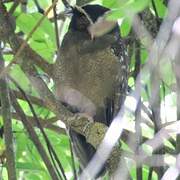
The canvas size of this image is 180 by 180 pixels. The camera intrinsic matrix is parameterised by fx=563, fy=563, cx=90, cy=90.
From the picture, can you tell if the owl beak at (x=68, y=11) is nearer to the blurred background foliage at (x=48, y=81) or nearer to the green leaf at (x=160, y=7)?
the blurred background foliage at (x=48, y=81)

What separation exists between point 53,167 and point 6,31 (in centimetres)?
54

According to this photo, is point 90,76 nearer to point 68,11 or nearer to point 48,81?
point 48,81

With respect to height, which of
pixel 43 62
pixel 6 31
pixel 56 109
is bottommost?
pixel 56 109

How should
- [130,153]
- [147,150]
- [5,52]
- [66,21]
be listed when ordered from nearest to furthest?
1. [130,153]
2. [147,150]
3. [5,52]
4. [66,21]

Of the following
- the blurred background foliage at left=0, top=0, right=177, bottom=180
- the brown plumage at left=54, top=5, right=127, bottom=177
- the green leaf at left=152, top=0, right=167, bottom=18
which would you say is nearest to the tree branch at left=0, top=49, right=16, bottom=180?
the blurred background foliage at left=0, top=0, right=177, bottom=180

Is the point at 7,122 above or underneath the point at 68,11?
underneath

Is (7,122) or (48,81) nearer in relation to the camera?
(7,122)

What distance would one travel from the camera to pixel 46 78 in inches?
103

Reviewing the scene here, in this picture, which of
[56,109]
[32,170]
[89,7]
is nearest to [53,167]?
[32,170]

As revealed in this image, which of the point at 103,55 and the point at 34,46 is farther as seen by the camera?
the point at 103,55

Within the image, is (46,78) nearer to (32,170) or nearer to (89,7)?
(89,7)

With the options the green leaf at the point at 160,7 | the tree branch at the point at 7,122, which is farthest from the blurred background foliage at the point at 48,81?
the tree branch at the point at 7,122

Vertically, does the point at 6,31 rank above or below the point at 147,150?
above

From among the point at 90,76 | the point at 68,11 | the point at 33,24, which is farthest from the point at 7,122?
the point at 68,11
